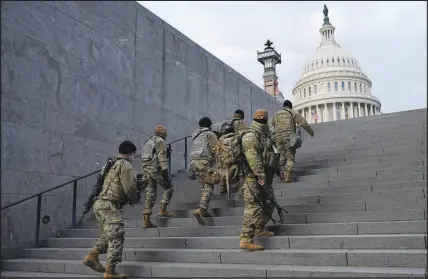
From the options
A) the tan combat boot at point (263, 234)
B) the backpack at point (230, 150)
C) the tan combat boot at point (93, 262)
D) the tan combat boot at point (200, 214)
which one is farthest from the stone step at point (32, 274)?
the backpack at point (230, 150)

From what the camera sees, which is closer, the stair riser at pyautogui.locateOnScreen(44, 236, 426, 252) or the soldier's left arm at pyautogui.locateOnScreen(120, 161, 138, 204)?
the stair riser at pyautogui.locateOnScreen(44, 236, 426, 252)

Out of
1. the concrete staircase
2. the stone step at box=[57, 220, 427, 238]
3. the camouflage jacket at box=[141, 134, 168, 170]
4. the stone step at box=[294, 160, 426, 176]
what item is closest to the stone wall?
the concrete staircase

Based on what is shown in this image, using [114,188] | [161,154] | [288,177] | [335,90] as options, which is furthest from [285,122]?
[335,90]

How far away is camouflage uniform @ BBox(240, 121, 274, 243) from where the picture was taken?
5480 millimetres

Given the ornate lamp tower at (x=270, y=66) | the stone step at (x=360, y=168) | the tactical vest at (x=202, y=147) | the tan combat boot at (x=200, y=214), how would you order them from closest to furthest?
the tan combat boot at (x=200, y=214), the tactical vest at (x=202, y=147), the stone step at (x=360, y=168), the ornate lamp tower at (x=270, y=66)

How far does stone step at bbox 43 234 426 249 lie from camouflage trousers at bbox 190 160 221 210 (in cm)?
80

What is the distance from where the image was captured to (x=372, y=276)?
4262 mm

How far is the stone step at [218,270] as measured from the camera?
437cm

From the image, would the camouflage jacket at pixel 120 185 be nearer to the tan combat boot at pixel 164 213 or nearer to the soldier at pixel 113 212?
the soldier at pixel 113 212

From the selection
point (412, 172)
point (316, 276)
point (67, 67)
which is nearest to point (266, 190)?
point (316, 276)

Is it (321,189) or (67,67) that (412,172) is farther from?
(67,67)

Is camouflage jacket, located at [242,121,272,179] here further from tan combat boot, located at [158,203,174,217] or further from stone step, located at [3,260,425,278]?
tan combat boot, located at [158,203,174,217]

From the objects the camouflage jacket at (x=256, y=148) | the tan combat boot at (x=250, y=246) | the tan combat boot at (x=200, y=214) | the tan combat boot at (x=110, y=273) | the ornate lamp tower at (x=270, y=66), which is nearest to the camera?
the tan combat boot at (x=110, y=273)

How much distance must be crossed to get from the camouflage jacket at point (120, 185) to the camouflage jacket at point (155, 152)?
1718mm
